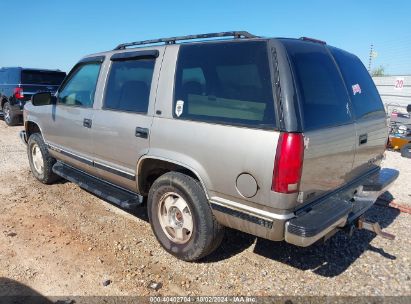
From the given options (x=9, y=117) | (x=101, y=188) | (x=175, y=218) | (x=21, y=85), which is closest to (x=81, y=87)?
(x=101, y=188)

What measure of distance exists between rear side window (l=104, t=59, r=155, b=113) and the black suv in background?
9.06 metres

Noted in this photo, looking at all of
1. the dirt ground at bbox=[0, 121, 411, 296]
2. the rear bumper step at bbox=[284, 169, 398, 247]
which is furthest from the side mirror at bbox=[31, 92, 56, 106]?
the rear bumper step at bbox=[284, 169, 398, 247]

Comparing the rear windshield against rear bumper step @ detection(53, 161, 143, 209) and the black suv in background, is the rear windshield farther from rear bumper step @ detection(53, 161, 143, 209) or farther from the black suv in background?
rear bumper step @ detection(53, 161, 143, 209)

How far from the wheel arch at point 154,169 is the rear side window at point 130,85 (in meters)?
0.53

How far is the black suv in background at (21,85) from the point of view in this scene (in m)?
11.9

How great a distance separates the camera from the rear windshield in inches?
468

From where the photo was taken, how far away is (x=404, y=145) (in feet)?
29.1

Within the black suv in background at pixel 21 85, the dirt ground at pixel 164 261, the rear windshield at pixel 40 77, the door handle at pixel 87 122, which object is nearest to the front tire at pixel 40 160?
the dirt ground at pixel 164 261

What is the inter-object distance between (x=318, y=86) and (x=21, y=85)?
37.7ft

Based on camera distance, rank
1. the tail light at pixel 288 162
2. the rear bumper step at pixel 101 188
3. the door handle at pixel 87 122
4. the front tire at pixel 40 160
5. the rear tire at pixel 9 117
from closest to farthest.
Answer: the tail light at pixel 288 162 → the rear bumper step at pixel 101 188 → the door handle at pixel 87 122 → the front tire at pixel 40 160 → the rear tire at pixel 9 117

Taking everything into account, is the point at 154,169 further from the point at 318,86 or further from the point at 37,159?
the point at 37,159

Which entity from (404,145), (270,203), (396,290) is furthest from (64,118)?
(404,145)

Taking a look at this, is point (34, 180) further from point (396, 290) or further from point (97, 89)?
point (396, 290)

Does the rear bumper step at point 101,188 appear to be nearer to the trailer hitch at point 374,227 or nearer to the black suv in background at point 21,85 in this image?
the trailer hitch at point 374,227
